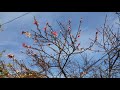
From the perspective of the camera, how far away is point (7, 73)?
16.6 ft
